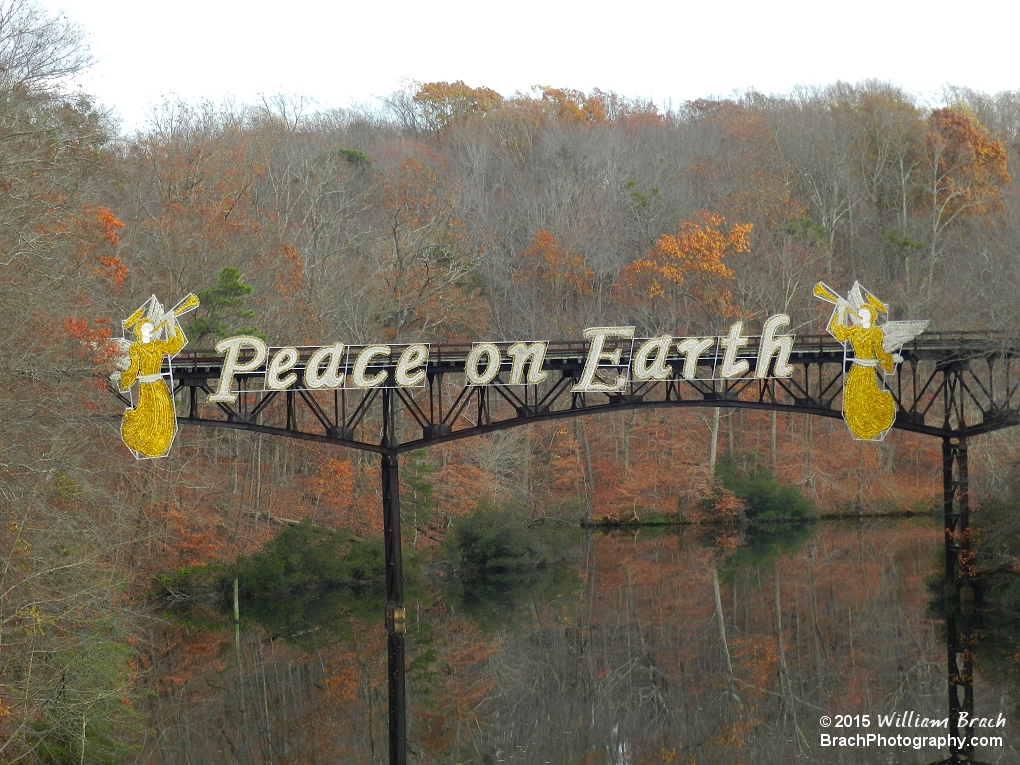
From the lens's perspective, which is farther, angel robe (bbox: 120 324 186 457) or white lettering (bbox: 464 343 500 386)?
white lettering (bbox: 464 343 500 386)

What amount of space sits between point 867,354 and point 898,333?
3.77ft

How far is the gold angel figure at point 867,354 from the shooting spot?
39.9 meters

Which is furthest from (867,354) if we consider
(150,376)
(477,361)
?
(150,376)

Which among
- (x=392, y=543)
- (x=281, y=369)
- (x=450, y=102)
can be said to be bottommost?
(x=392, y=543)

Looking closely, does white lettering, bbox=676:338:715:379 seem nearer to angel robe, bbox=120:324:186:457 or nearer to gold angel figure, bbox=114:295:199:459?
gold angel figure, bbox=114:295:199:459

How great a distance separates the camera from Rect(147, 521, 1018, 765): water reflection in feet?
93.5

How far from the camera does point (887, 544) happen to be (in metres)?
58.2

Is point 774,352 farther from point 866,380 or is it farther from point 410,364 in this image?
point 410,364

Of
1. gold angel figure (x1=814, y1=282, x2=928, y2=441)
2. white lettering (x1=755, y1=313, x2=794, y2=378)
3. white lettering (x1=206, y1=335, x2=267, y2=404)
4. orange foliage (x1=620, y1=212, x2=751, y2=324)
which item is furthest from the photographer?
orange foliage (x1=620, y1=212, x2=751, y2=324)

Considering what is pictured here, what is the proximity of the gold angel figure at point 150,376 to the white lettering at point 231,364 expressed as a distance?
1502 mm

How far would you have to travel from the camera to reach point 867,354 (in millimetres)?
40125

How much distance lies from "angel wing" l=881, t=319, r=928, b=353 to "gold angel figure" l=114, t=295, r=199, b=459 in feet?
69.9

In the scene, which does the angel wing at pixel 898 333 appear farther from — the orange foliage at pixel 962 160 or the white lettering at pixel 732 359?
the orange foliage at pixel 962 160

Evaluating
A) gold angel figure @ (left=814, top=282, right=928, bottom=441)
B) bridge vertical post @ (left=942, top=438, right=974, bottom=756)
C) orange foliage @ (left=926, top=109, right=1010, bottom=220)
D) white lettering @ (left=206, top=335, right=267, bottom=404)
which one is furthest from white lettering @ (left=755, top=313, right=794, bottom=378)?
orange foliage @ (left=926, top=109, right=1010, bottom=220)
